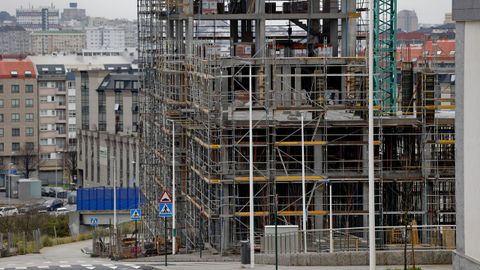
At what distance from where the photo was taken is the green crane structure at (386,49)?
64125 millimetres

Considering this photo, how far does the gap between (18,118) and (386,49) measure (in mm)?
96164

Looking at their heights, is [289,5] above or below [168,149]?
above

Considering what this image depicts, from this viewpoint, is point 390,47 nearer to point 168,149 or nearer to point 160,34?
point 168,149

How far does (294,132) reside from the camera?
5631 cm

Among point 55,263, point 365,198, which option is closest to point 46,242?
point 55,263

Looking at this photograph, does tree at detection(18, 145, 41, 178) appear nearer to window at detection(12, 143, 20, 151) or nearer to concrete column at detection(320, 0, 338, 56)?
window at detection(12, 143, 20, 151)

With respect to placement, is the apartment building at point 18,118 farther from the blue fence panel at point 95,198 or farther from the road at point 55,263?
the road at point 55,263

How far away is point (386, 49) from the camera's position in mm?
67000

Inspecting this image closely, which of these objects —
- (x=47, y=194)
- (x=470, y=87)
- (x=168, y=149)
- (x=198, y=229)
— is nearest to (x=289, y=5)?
(x=168, y=149)

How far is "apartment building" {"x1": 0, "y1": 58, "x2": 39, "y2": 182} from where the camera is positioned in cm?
15662

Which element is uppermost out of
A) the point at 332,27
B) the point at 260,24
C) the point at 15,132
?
the point at 260,24

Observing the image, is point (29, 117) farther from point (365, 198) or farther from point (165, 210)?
point (165, 210)

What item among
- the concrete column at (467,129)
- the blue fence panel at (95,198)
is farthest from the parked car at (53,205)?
the concrete column at (467,129)

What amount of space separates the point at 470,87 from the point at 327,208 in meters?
23.7
